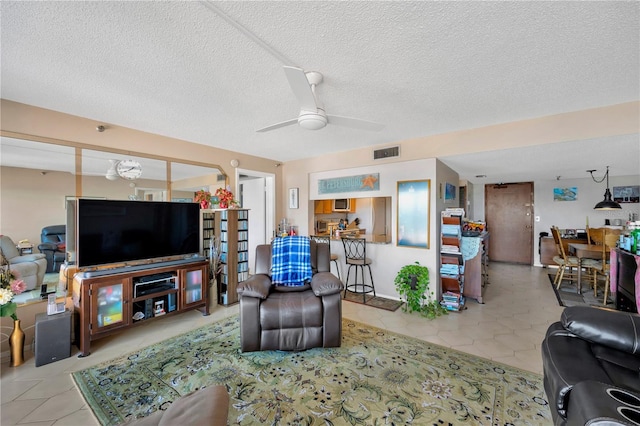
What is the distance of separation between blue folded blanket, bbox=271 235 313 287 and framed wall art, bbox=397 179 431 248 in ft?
5.31

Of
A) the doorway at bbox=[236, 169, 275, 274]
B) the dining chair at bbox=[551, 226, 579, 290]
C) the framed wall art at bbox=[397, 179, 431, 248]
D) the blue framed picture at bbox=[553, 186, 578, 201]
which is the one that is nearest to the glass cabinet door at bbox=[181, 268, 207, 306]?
the doorway at bbox=[236, 169, 275, 274]

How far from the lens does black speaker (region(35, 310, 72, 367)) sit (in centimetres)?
228

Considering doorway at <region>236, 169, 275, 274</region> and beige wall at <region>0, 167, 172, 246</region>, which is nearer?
beige wall at <region>0, 167, 172, 246</region>

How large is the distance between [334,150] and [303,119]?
7.97 feet

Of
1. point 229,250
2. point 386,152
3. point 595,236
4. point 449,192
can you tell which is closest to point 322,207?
point 386,152

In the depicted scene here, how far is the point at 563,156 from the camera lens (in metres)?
3.46

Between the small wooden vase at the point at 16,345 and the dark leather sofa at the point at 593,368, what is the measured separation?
390 centimetres

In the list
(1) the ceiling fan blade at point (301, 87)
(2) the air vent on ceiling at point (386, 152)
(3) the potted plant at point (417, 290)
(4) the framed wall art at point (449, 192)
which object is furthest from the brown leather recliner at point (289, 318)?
(4) the framed wall art at point (449, 192)

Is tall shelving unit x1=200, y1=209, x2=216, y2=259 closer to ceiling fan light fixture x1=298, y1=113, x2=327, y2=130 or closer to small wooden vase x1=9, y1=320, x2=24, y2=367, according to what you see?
small wooden vase x1=9, y1=320, x2=24, y2=367

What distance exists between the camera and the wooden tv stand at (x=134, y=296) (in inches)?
97.2

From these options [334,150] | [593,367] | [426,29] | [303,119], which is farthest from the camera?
[334,150]

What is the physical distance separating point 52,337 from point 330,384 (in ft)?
8.36

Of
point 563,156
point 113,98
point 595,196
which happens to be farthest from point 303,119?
point 595,196

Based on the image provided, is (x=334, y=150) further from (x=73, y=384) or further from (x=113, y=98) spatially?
(x=73, y=384)
